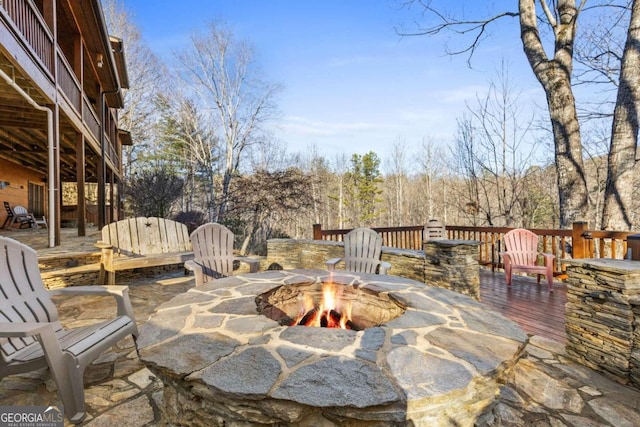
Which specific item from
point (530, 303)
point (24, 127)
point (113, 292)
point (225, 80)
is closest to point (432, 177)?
point (225, 80)

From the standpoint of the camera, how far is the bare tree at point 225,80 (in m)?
13.2

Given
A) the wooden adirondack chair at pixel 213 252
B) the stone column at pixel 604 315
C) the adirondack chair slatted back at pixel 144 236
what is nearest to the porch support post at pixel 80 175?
the adirondack chair slatted back at pixel 144 236

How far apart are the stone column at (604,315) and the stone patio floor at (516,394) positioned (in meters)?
0.11

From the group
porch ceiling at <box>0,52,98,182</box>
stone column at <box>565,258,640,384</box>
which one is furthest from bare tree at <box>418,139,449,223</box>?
porch ceiling at <box>0,52,98,182</box>

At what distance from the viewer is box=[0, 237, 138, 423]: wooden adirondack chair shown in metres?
1.54

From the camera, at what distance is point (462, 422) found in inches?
45.3

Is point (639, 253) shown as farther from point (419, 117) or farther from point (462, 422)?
point (419, 117)

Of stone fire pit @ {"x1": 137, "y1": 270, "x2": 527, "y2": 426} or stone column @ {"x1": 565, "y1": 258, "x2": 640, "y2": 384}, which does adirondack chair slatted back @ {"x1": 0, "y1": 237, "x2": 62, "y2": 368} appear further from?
stone column @ {"x1": 565, "y1": 258, "x2": 640, "y2": 384}

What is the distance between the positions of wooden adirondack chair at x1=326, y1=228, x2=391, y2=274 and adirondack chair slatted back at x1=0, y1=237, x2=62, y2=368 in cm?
270

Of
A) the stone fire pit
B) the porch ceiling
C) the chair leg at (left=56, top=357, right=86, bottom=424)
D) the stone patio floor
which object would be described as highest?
the porch ceiling

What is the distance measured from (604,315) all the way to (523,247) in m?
2.72

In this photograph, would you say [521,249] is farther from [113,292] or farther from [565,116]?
[113,292]

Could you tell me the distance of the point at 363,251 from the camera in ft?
12.4

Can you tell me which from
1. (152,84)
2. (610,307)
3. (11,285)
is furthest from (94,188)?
(610,307)
